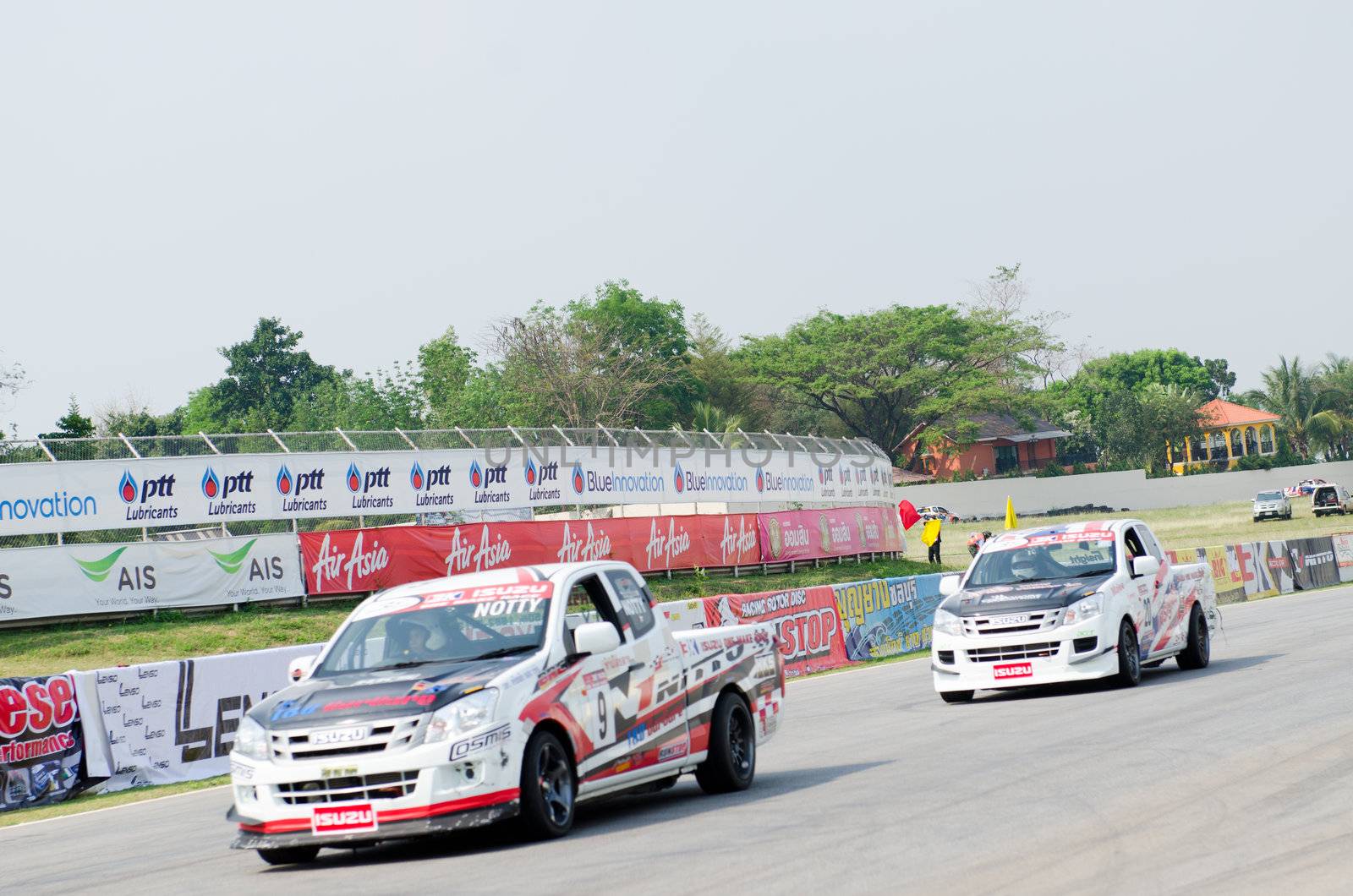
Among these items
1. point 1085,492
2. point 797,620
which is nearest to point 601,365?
point 1085,492

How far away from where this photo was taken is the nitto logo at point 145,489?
31078 millimetres

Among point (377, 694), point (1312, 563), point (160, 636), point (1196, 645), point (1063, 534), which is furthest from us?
point (1312, 563)

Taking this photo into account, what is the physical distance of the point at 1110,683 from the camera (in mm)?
17109

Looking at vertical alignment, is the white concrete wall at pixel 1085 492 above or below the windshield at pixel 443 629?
above

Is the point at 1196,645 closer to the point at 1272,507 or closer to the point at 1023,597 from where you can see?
the point at 1023,597

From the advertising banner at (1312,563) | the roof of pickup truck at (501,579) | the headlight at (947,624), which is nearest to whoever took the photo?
the roof of pickup truck at (501,579)

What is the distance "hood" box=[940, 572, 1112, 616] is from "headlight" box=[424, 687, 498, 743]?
867 centimetres

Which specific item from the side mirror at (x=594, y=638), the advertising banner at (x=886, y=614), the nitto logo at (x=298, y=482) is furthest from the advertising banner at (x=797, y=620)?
the side mirror at (x=594, y=638)

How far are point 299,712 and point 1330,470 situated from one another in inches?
3678

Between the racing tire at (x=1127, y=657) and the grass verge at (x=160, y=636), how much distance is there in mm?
17407

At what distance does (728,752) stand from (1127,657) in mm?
7138

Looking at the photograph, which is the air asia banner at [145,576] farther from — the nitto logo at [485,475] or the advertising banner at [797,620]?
the advertising banner at [797,620]

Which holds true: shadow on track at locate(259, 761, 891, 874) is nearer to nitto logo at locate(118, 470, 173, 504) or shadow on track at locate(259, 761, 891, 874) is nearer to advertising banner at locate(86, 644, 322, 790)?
advertising banner at locate(86, 644, 322, 790)

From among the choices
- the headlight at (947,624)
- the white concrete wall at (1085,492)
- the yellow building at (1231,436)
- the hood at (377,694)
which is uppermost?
the yellow building at (1231,436)
